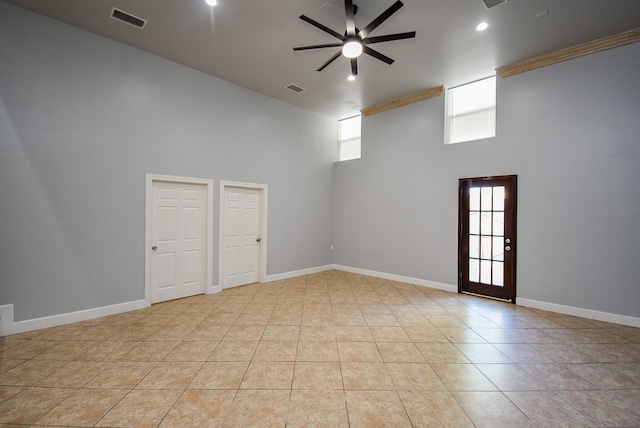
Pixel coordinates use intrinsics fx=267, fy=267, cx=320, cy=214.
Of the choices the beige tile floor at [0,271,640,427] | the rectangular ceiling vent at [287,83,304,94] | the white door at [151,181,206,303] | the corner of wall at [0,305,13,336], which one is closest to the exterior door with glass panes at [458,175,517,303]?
the beige tile floor at [0,271,640,427]

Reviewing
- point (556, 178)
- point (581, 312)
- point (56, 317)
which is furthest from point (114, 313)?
point (556, 178)

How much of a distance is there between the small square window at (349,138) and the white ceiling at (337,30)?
1933 millimetres

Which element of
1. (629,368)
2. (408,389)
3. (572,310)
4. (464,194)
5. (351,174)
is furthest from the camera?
(351,174)

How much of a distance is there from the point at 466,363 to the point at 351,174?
16.1ft

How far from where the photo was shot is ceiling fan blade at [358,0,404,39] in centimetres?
263

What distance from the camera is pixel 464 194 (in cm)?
506

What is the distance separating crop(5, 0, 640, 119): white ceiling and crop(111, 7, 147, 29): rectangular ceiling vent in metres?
0.07

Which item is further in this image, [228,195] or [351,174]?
[351,174]

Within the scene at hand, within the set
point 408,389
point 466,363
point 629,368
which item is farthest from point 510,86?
point 408,389

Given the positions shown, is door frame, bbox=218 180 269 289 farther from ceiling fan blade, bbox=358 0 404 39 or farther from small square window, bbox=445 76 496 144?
small square window, bbox=445 76 496 144

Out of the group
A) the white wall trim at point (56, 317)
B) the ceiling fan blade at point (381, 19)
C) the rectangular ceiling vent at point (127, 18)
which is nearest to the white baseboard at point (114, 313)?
the white wall trim at point (56, 317)

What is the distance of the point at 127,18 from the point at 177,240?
3.18 meters

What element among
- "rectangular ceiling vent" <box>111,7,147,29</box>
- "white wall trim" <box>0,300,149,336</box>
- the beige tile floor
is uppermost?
"rectangular ceiling vent" <box>111,7,147,29</box>

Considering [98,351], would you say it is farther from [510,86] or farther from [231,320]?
[510,86]
